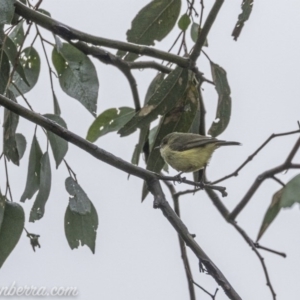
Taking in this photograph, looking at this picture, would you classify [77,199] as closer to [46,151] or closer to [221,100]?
[46,151]

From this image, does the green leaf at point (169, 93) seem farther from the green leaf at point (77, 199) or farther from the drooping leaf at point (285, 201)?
the drooping leaf at point (285, 201)

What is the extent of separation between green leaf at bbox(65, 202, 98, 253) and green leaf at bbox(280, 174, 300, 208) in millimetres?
1216

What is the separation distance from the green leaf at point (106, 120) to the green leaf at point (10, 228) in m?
0.58

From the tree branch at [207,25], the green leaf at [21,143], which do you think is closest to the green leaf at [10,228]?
the green leaf at [21,143]

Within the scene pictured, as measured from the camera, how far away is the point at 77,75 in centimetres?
259

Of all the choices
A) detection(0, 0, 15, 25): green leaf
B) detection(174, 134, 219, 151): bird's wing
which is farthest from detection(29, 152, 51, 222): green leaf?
detection(174, 134, 219, 151): bird's wing

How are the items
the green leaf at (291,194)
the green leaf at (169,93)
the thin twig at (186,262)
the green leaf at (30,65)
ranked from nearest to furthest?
1. the green leaf at (291,194)
2. the thin twig at (186,262)
3. the green leaf at (169,93)
4. the green leaf at (30,65)

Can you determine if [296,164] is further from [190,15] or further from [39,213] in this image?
[190,15]

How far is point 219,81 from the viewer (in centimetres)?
266

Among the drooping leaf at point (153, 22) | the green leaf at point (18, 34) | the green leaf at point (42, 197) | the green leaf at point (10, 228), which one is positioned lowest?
the green leaf at point (10, 228)

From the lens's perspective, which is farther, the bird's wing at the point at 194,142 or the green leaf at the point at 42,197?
the bird's wing at the point at 194,142

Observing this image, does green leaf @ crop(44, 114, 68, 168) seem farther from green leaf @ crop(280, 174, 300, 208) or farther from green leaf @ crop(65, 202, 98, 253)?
green leaf @ crop(280, 174, 300, 208)

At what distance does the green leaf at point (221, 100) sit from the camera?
8.60 ft

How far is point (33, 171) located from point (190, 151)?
0.68 meters
